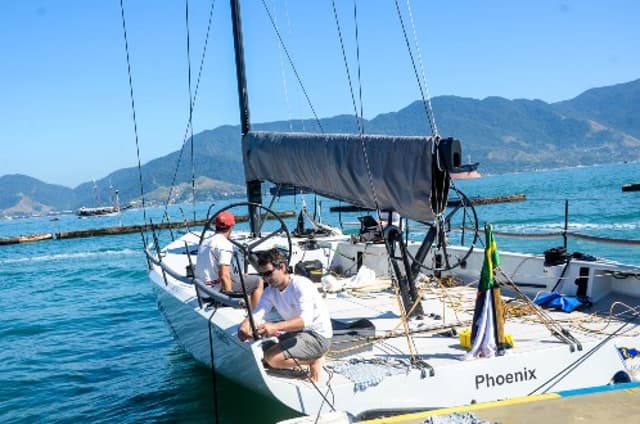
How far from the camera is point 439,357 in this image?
5.93 meters

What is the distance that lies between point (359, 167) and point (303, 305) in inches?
78.6

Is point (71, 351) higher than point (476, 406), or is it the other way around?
point (476, 406)

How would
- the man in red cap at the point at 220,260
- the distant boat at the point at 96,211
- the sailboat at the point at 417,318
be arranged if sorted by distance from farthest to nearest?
the distant boat at the point at 96,211 < the man in red cap at the point at 220,260 < the sailboat at the point at 417,318

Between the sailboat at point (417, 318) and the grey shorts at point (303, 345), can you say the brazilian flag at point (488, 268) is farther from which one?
the grey shorts at point (303, 345)

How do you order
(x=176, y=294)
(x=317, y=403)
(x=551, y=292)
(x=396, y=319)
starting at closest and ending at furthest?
(x=317, y=403) → (x=396, y=319) → (x=551, y=292) → (x=176, y=294)

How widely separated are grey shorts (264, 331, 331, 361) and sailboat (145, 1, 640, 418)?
22 cm

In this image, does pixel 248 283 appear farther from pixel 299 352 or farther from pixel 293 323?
pixel 299 352

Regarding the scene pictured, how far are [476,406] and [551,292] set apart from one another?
3747mm

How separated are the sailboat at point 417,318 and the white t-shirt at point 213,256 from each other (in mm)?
249

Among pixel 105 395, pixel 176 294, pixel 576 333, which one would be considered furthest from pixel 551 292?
pixel 105 395

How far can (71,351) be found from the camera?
43.2ft

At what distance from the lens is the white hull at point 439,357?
17.6 ft

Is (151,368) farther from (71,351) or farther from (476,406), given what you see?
(476,406)

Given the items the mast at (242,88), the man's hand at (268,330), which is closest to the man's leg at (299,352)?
the man's hand at (268,330)
